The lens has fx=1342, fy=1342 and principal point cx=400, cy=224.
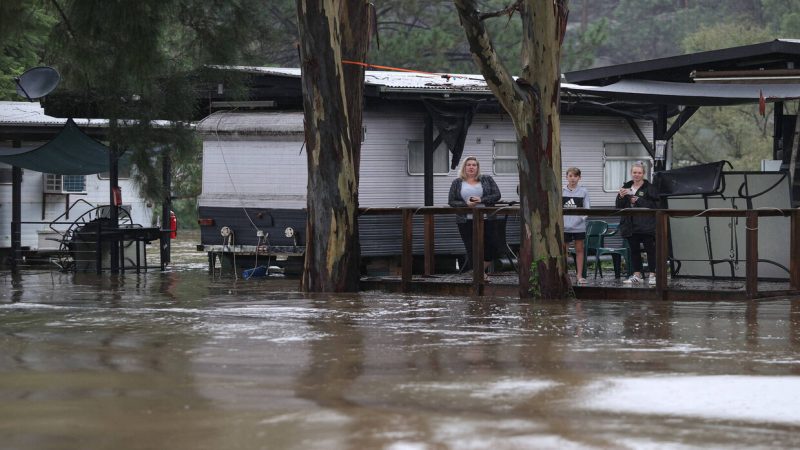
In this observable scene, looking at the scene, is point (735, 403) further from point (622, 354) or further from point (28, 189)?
point (28, 189)

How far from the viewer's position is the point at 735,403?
26.4ft

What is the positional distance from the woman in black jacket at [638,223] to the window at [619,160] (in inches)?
246

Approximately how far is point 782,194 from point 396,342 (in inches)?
289

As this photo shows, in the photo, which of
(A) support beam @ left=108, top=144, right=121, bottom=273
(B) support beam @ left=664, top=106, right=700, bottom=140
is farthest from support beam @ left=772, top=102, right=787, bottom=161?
(A) support beam @ left=108, top=144, right=121, bottom=273

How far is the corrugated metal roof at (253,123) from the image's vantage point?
21.2 m

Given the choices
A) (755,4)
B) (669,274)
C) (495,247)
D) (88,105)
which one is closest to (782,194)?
(669,274)

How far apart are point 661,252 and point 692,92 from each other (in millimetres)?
4140

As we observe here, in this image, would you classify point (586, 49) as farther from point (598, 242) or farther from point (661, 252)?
point (661, 252)

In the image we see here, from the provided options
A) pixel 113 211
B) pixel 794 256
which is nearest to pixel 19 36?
pixel 113 211

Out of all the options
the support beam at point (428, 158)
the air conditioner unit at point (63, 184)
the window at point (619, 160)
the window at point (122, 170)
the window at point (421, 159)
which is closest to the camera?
the support beam at point (428, 158)

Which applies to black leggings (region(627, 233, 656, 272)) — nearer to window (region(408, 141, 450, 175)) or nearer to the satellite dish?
window (region(408, 141, 450, 175))

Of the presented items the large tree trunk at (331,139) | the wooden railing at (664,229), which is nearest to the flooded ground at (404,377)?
the wooden railing at (664,229)

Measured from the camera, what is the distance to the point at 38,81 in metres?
21.2

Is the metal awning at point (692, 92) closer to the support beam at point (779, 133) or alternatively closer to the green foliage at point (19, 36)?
the support beam at point (779, 133)
